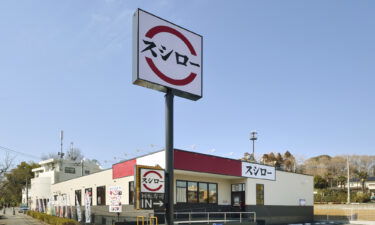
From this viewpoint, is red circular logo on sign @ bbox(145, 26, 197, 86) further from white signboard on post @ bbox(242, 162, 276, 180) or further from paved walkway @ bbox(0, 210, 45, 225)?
paved walkway @ bbox(0, 210, 45, 225)

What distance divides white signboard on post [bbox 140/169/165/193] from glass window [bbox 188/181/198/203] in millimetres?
17533

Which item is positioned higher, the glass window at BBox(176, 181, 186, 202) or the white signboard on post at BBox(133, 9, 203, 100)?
the white signboard on post at BBox(133, 9, 203, 100)

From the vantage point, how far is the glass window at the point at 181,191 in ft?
73.9

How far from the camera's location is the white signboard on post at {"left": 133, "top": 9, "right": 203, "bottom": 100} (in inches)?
247

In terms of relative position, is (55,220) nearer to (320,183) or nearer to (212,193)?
(212,193)

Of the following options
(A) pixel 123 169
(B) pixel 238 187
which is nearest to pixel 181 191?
(A) pixel 123 169

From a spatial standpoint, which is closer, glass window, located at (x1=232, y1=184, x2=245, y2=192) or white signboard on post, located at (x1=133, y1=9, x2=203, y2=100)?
white signboard on post, located at (x1=133, y1=9, x2=203, y2=100)

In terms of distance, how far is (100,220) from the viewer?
89.7 feet

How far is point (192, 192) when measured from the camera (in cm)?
2353

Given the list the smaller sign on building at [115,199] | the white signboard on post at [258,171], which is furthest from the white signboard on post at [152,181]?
the white signboard on post at [258,171]

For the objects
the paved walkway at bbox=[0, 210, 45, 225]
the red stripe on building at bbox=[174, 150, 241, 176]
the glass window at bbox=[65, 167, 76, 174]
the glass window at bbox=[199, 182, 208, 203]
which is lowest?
the paved walkway at bbox=[0, 210, 45, 225]

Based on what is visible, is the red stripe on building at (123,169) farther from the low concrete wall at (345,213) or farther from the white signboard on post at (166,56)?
the low concrete wall at (345,213)

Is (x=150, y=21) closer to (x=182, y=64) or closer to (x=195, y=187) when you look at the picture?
(x=182, y=64)

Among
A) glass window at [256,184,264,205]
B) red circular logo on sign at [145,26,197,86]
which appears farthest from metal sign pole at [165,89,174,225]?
glass window at [256,184,264,205]
